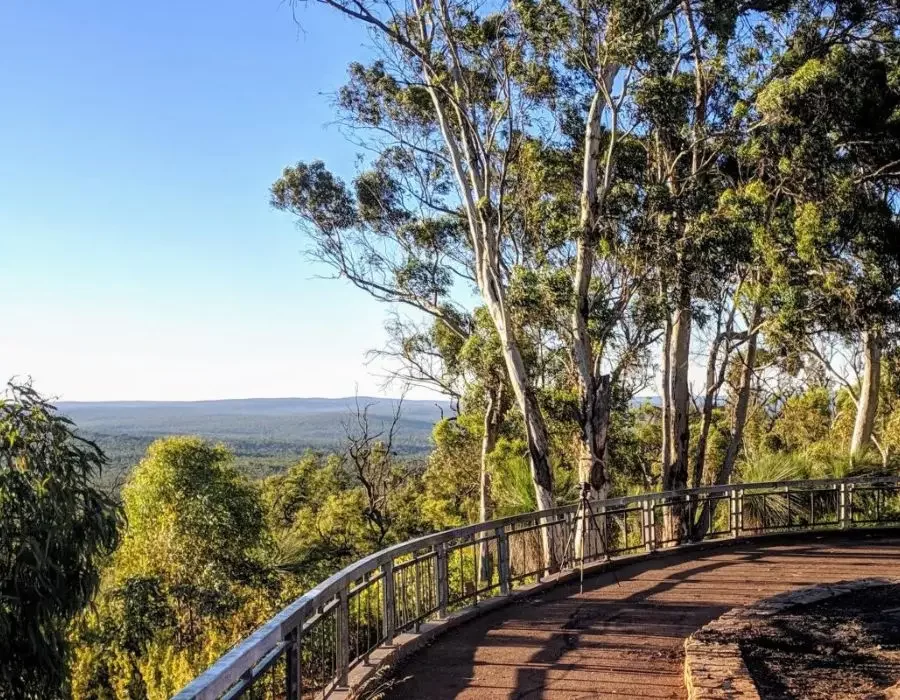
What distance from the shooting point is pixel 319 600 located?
5113 millimetres

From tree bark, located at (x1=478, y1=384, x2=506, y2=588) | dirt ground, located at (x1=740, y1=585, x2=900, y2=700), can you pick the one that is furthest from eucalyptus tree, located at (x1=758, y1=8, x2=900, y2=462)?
tree bark, located at (x1=478, y1=384, x2=506, y2=588)

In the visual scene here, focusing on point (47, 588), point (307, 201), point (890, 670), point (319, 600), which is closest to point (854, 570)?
point (890, 670)

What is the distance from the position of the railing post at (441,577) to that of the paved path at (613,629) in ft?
0.87

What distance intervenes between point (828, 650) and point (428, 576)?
3.39 metres

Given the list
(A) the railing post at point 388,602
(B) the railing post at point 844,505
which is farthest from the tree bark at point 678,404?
(A) the railing post at point 388,602

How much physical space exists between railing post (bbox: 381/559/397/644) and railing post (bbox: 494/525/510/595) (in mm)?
2312

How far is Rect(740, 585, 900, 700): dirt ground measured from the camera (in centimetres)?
563

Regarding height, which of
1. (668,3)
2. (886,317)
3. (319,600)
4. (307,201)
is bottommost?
(319,600)

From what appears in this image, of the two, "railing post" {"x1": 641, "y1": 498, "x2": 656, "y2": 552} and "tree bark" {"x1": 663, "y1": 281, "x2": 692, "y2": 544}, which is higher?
"tree bark" {"x1": 663, "y1": 281, "x2": 692, "y2": 544}

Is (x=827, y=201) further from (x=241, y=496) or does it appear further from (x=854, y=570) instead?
(x=241, y=496)

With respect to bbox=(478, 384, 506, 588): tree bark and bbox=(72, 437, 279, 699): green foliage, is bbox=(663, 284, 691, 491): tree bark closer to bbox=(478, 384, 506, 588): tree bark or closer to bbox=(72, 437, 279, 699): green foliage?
bbox=(478, 384, 506, 588): tree bark

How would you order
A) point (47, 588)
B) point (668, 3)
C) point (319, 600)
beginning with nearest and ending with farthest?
point (319, 600), point (47, 588), point (668, 3)

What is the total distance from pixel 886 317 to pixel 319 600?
47.6 feet

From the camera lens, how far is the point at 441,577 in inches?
317
